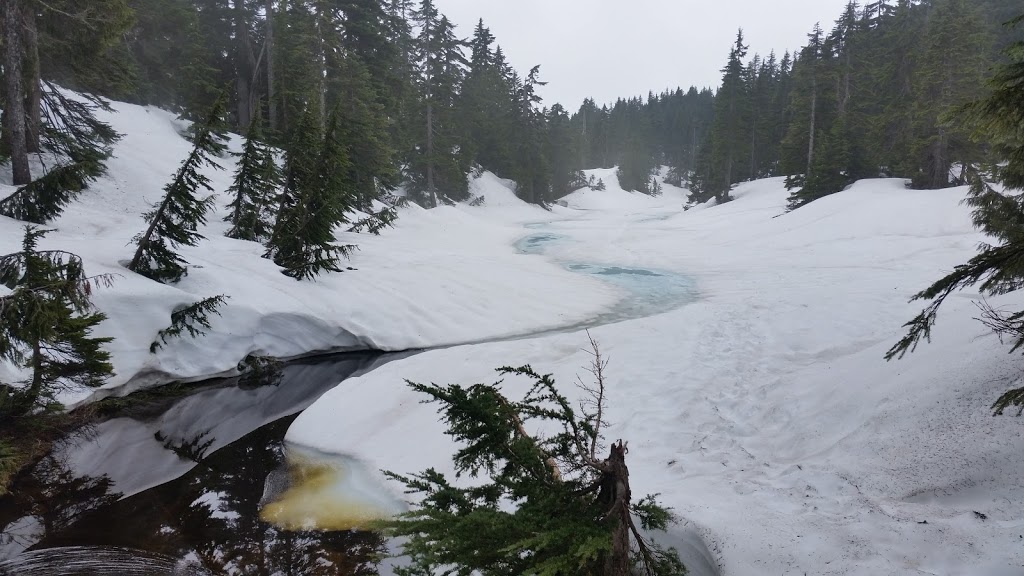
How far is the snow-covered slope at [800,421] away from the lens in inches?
163

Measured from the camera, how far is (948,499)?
14.4 feet

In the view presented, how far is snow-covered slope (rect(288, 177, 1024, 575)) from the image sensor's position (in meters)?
4.14

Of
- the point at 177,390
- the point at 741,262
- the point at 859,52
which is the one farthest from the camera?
the point at 859,52

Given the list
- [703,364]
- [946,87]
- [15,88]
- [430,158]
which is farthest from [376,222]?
→ [946,87]

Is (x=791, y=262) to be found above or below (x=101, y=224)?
below

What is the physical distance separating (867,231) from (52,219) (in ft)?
94.3

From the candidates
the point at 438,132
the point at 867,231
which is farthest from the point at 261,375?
the point at 438,132

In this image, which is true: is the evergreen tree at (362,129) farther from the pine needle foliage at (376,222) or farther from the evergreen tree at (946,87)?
the evergreen tree at (946,87)

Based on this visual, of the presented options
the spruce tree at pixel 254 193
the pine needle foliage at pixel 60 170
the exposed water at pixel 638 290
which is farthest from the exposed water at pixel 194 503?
the exposed water at pixel 638 290

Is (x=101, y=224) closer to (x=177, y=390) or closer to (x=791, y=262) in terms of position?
(x=177, y=390)

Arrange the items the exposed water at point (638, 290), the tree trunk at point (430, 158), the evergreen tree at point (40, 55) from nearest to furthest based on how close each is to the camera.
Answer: the evergreen tree at point (40, 55)
the exposed water at point (638, 290)
the tree trunk at point (430, 158)

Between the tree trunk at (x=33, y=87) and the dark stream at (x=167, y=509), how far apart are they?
11.5 meters

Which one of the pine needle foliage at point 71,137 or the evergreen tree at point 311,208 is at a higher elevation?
the pine needle foliage at point 71,137

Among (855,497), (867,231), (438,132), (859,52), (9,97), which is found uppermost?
(859,52)
